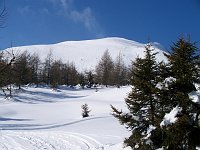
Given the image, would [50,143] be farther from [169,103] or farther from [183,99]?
[183,99]

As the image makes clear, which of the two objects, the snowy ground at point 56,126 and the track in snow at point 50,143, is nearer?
the track in snow at point 50,143

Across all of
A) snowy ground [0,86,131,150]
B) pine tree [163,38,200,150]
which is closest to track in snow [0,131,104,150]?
snowy ground [0,86,131,150]

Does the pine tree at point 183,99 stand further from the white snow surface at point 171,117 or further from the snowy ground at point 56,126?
the snowy ground at point 56,126

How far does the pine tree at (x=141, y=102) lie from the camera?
13.7 meters

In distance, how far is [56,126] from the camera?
102 ft

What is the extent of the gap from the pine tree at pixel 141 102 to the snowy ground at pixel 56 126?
280 centimetres

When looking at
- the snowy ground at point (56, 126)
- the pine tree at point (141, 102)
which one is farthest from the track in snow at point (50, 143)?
the pine tree at point (141, 102)

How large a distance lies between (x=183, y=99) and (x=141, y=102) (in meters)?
3.73

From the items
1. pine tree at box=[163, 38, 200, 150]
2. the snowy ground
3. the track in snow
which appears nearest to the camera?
pine tree at box=[163, 38, 200, 150]

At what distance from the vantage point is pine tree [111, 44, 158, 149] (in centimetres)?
1368

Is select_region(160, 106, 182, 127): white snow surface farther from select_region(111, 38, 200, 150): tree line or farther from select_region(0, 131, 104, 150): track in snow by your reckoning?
select_region(0, 131, 104, 150): track in snow

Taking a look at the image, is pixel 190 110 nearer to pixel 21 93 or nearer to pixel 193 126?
pixel 193 126

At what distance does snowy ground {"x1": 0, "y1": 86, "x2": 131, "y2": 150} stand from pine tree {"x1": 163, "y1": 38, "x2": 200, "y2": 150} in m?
5.94

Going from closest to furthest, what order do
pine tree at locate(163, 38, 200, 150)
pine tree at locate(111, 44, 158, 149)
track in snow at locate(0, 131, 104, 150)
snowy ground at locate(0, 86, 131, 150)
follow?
pine tree at locate(163, 38, 200, 150)
pine tree at locate(111, 44, 158, 149)
track in snow at locate(0, 131, 104, 150)
snowy ground at locate(0, 86, 131, 150)
